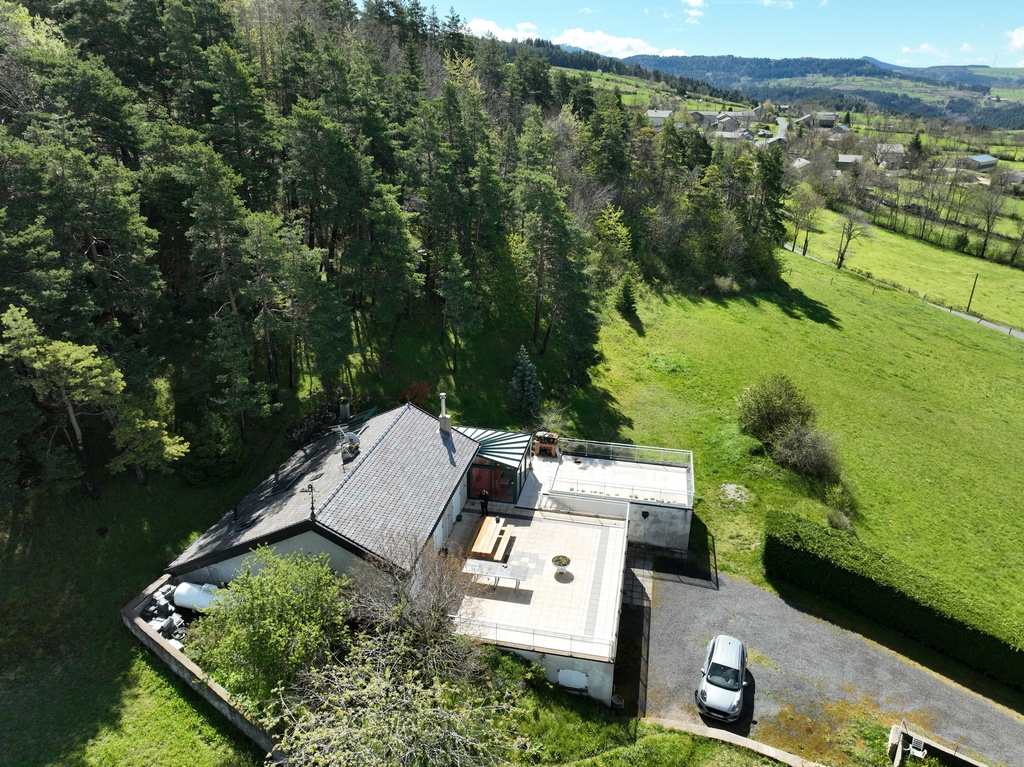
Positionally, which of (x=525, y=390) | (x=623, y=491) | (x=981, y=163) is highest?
(x=981, y=163)

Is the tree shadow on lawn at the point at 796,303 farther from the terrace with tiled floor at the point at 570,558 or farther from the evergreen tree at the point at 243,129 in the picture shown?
the evergreen tree at the point at 243,129

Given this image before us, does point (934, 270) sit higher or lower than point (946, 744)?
higher

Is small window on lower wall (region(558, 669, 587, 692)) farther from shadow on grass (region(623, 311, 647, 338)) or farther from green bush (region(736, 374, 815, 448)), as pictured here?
shadow on grass (region(623, 311, 647, 338))

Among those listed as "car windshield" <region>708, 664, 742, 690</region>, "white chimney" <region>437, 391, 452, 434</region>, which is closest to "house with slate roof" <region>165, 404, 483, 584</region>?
"white chimney" <region>437, 391, 452, 434</region>

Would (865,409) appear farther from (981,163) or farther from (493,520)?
(981,163)

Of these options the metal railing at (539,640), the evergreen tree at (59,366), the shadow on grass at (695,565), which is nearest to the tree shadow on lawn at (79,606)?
the evergreen tree at (59,366)

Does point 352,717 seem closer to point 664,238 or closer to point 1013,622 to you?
point 1013,622

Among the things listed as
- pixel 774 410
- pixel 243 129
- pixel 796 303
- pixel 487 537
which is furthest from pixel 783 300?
pixel 243 129
